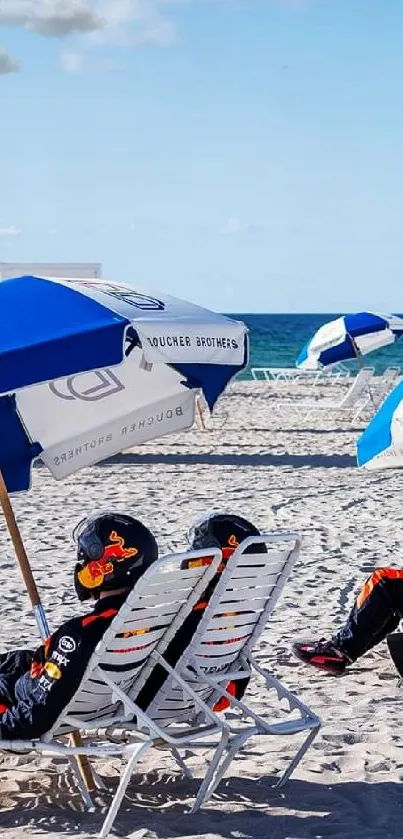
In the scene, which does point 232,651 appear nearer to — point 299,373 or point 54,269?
point 54,269

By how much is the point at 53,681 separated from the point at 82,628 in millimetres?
183

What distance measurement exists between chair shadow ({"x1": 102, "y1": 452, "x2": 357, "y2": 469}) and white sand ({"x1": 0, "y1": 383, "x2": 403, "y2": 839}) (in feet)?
0.08

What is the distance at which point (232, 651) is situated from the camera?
430 centimetres

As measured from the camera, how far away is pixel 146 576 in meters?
3.76

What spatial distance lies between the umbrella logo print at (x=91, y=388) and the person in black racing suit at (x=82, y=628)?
921mm

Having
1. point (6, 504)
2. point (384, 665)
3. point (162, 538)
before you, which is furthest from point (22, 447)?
point (162, 538)

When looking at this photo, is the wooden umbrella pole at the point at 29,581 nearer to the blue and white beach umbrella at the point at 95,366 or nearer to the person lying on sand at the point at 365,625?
the blue and white beach umbrella at the point at 95,366

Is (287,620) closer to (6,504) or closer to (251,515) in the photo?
(6,504)

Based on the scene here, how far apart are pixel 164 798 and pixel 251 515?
20.8 feet

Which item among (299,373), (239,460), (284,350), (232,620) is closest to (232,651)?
(232,620)

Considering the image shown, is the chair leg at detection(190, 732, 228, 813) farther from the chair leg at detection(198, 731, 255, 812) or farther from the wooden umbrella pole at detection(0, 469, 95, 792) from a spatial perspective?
the wooden umbrella pole at detection(0, 469, 95, 792)

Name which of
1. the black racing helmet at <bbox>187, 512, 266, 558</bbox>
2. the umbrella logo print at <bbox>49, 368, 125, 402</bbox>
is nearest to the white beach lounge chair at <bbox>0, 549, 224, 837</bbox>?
the black racing helmet at <bbox>187, 512, 266, 558</bbox>

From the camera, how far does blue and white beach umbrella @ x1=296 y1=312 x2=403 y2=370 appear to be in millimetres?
18656

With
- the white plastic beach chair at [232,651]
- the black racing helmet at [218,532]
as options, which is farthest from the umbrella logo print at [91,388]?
the white plastic beach chair at [232,651]
